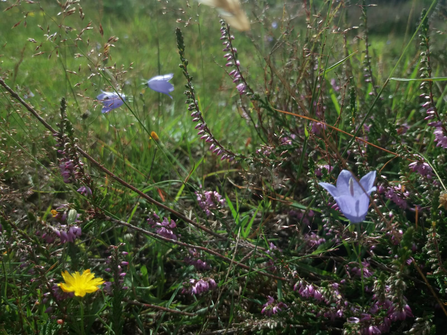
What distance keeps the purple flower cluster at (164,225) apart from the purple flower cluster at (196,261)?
12 cm

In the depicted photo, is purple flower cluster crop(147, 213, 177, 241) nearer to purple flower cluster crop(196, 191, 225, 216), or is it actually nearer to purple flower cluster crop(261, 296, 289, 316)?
purple flower cluster crop(196, 191, 225, 216)

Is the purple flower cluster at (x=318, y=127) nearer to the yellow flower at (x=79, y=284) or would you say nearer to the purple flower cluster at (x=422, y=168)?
the purple flower cluster at (x=422, y=168)

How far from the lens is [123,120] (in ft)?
9.00

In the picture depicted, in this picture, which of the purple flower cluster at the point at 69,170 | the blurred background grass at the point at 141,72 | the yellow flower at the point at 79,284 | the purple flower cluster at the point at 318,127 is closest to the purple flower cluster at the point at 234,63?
the blurred background grass at the point at 141,72

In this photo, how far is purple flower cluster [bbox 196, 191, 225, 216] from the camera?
1569 millimetres

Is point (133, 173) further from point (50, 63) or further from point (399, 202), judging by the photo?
point (50, 63)

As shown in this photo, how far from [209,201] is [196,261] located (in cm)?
26

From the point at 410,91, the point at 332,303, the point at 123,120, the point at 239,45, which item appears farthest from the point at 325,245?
the point at 239,45

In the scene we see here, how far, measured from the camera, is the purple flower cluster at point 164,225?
146 centimetres

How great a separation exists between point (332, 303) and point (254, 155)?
64 centimetres

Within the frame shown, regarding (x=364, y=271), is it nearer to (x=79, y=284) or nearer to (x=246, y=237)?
(x=246, y=237)

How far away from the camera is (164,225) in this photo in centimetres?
147

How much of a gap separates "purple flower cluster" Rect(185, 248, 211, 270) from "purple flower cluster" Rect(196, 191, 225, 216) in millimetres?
196

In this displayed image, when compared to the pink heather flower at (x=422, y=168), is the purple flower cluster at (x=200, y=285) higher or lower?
lower
